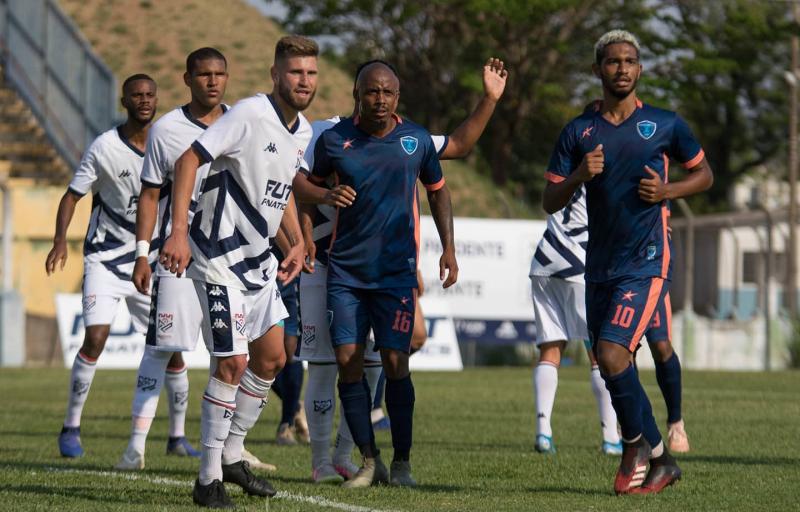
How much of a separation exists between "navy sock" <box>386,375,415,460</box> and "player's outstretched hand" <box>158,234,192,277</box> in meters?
2.00

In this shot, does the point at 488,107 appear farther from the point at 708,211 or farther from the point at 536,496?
the point at 708,211

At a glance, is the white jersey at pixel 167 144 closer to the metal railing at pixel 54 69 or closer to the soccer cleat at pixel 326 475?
the soccer cleat at pixel 326 475

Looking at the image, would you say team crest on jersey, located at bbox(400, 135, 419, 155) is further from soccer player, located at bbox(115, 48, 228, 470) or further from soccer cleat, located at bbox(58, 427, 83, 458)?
soccer cleat, located at bbox(58, 427, 83, 458)

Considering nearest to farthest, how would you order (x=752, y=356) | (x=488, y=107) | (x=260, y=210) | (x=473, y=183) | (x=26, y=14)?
(x=260, y=210)
(x=488, y=107)
(x=752, y=356)
(x=26, y=14)
(x=473, y=183)

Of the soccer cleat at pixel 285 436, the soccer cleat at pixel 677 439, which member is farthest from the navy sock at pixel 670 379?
the soccer cleat at pixel 285 436

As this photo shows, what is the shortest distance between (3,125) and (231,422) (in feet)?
96.0

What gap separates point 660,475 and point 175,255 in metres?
2.96

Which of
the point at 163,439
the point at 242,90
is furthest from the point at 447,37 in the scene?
the point at 163,439

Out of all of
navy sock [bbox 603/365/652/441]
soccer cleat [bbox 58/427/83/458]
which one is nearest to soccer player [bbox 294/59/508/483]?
navy sock [bbox 603/365/652/441]

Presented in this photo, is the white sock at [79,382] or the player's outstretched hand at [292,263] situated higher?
the player's outstretched hand at [292,263]

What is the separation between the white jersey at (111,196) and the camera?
11.0m

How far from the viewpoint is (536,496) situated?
28.0ft

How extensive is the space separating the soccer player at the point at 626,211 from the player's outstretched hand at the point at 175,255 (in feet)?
7.01

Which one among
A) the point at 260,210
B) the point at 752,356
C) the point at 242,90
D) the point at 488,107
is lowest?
the point at 752,356
